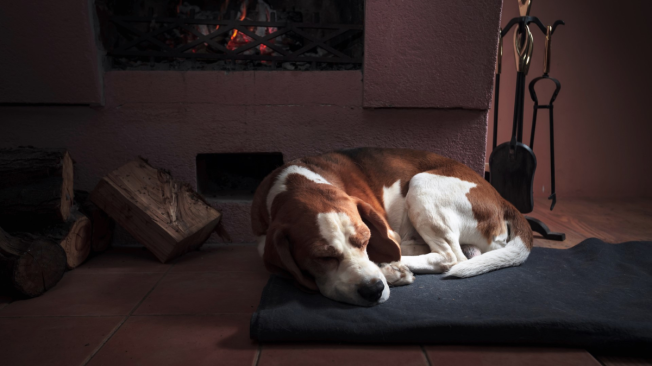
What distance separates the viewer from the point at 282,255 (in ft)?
6.22

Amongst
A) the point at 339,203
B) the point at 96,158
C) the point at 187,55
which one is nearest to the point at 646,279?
the point at 339,203

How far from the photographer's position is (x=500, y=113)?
5008 millimetres

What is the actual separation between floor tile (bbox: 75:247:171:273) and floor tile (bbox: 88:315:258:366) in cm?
79

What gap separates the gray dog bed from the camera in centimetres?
166

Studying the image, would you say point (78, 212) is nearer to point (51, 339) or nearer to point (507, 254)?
point (51, 339)

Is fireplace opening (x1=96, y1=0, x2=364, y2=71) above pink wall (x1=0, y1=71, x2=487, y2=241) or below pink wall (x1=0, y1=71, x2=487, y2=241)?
above

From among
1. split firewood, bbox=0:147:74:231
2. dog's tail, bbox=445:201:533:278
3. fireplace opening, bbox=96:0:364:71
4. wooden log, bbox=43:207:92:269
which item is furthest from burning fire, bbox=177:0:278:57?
dog's tail, bbox=445:201:533:278

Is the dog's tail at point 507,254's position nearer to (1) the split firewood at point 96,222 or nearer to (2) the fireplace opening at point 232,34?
(2) the fireplace opening at point 232,34

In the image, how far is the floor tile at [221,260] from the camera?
2.66 meters

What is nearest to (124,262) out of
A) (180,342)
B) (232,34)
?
(180,342)

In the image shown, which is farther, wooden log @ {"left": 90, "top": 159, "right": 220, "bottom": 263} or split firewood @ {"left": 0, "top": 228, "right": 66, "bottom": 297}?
wooden log @ {"left": 90, "top": 159, "right": 220, "bottom": 263}

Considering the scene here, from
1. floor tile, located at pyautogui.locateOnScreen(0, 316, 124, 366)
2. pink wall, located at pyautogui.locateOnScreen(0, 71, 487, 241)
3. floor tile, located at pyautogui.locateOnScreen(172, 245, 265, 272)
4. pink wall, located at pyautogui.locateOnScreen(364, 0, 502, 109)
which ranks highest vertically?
pink wall, located at pyautogui.locateOnScreen(364, 0, 502, 109)

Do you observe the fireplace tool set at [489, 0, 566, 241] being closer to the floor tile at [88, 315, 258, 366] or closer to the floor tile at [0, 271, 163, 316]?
the floor tile at [88, 315, 258, 366]

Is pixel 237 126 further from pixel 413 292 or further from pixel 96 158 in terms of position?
pixel 413 292
